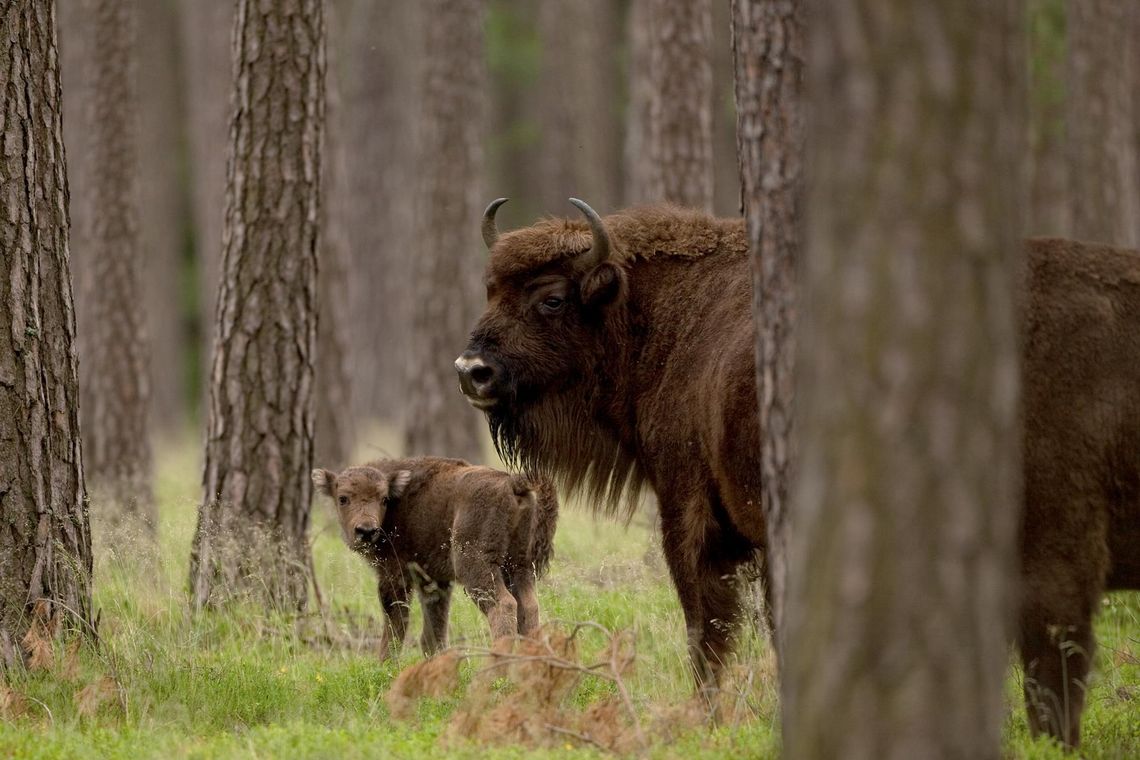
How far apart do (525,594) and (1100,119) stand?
1312 cm

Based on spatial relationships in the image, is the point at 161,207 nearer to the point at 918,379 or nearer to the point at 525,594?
the point at 525,594

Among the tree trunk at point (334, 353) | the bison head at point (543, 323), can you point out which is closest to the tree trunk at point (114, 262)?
the tree trunk at point (334, 353)

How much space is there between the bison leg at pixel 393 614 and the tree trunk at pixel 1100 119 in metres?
12.3

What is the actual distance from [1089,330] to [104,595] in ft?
19.0

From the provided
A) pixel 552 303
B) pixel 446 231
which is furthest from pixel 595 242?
pixel 446 231

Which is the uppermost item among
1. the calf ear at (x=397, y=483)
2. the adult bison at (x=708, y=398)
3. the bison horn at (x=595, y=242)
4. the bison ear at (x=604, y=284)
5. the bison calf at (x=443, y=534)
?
the bison horn at (x=595, y=242)

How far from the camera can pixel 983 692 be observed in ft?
11.1

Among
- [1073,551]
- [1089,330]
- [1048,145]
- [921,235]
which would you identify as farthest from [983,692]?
[1048,145]

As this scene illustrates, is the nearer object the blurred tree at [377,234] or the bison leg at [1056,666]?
the bison leg at [1056,666]

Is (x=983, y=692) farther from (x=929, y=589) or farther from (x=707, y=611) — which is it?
(x=707, y=611)

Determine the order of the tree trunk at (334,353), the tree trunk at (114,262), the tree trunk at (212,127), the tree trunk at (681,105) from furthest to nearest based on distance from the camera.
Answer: the tree trunk at (212,127)
the tree trunk at (334,353)
the tree trunk at (114,262)
the tree trunk at (681,105)

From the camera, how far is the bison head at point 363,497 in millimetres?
7771

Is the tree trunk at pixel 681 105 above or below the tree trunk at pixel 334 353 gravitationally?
above

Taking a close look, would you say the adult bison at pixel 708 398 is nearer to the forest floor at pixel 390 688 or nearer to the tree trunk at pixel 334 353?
the forest floor at pixel 390 688
